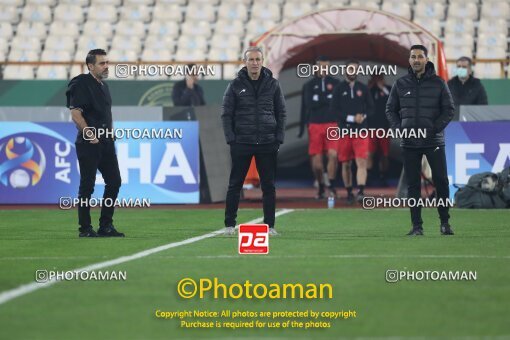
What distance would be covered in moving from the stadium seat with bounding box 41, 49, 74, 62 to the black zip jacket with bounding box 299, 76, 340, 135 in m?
9.13

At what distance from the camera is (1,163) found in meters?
20.8

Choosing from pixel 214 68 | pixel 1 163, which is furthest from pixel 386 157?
pixel 1 163

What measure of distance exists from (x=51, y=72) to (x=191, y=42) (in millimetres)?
3207

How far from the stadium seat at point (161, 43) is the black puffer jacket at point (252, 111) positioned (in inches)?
600

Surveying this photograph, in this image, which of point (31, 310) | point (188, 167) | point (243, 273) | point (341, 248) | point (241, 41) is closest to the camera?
point (31, 310)

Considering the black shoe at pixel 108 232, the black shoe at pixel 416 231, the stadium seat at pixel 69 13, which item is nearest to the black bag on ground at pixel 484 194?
the black shoe at pixel 416 231

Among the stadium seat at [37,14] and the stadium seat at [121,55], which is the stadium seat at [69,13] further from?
the stadium seat at [121,55]

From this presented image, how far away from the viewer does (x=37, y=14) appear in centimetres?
3069

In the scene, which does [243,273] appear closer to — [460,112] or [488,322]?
[488,322]

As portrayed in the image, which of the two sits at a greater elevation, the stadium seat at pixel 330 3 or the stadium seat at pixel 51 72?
the stadium seat at pixel 330 3

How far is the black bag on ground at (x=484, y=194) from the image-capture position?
19.1 metres

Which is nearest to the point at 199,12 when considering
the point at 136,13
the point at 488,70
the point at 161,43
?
the point at 161,43

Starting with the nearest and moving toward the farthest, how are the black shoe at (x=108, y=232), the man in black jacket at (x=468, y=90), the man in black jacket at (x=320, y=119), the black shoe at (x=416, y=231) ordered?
the black shoe at (x=416, y=231) → the black shoe at (x=108, y=232) → the man in black jacket at (x=468, y=90) → the man in black jacket at (x=320, y=119)

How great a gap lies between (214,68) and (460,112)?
834 cm
